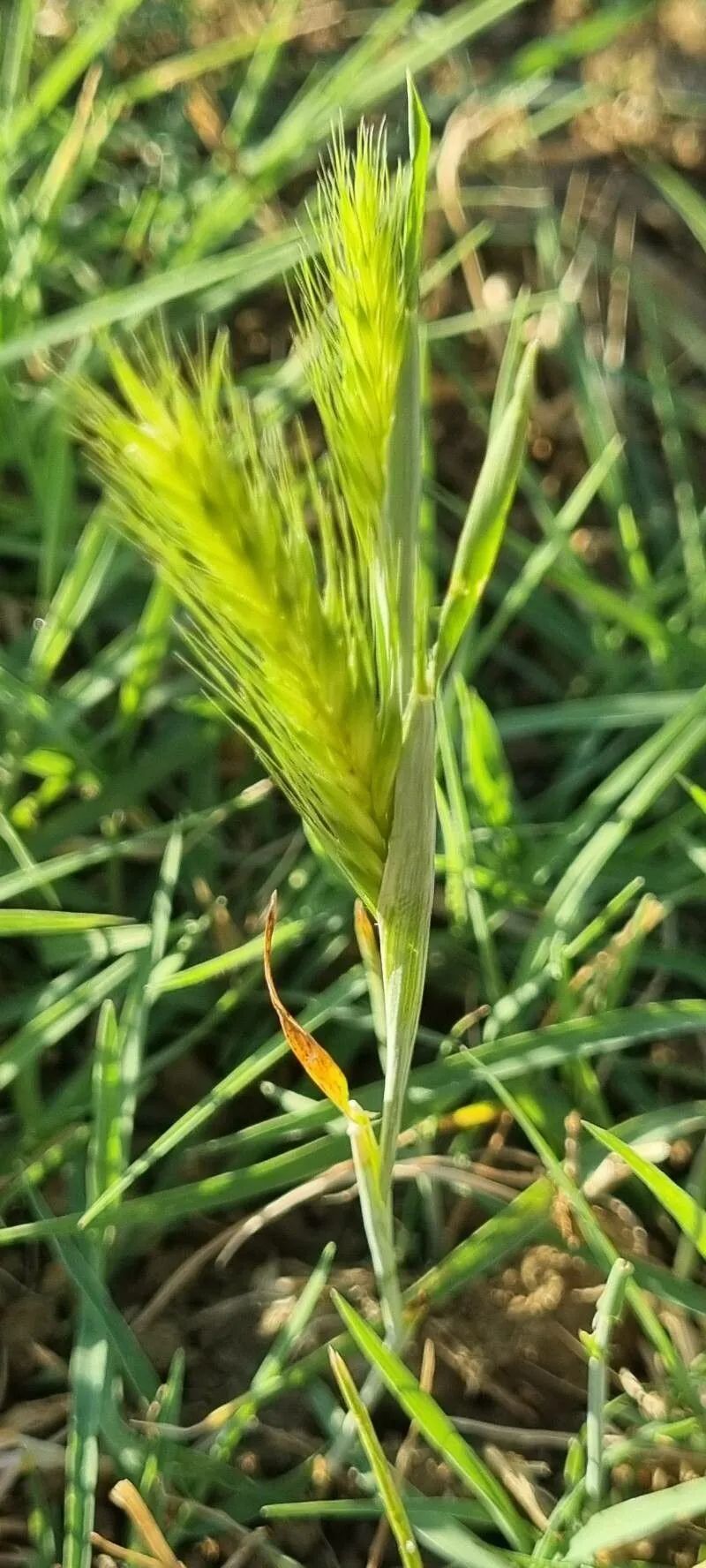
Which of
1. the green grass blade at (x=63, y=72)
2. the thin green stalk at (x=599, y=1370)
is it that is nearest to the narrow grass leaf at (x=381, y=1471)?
the thin green stalk at (x=599, y=1370)

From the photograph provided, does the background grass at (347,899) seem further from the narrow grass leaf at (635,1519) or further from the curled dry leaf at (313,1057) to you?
the curled dry leaf at (313,1057)

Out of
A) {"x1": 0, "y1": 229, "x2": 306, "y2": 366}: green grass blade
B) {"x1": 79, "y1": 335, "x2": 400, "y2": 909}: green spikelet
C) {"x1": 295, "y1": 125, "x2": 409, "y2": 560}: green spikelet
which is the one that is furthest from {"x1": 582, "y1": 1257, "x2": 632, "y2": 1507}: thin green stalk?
{"x1": 0, "y1": 229, "x2": 306, "y2": 366}: green grass blade

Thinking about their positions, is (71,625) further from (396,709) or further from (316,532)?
(396,709)

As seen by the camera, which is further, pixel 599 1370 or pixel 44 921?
Answer: pixel 44 921

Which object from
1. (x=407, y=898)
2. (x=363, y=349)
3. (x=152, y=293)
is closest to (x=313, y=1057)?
(x=407, y=898)

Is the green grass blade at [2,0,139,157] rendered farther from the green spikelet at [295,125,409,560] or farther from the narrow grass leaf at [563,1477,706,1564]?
the narrow grass leaf at [563,1477,706,1564]

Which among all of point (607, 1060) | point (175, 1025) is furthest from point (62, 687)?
point (607, 1060)

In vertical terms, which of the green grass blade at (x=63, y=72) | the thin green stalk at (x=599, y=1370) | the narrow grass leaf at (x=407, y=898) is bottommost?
the thin green stalk at (x=599, y=1370)

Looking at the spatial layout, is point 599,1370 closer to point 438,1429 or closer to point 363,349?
point 438,1429

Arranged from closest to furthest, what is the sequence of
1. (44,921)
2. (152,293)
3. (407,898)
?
(407,898) → (44,921) → (152,293)
